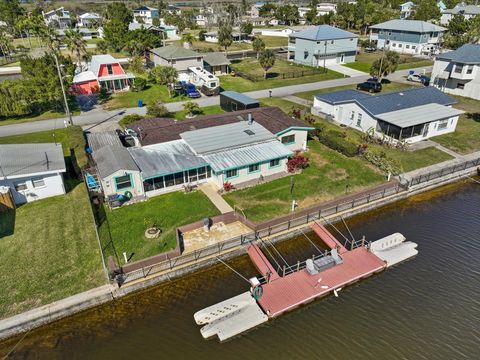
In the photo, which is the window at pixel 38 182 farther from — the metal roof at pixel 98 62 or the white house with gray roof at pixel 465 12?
the white house with gray roof at pixel 465 12

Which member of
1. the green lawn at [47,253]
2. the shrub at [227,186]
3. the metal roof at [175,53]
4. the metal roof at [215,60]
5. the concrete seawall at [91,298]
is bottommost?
the concrete seawall at [91,298]

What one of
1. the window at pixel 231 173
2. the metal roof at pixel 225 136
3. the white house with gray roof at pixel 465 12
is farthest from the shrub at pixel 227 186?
the white house with gray roof at pixel 465 12

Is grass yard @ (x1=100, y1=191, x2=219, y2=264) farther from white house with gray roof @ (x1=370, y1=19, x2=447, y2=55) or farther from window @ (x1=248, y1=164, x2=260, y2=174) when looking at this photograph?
white house with gray roof @ (x1=370, y1=19, x2=447, y2=55)

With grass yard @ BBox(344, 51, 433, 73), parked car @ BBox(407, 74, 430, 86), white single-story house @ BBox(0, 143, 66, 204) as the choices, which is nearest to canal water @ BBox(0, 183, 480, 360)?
white single-story house @ BBox(0, 143, 66, 204)

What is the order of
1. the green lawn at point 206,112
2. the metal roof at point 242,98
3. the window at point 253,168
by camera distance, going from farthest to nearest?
1. the green lawn at point 206,112
2. the metal roof at point 242,98
3. the window at point 253,168

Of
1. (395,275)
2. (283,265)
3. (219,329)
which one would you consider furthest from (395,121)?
(219,329)

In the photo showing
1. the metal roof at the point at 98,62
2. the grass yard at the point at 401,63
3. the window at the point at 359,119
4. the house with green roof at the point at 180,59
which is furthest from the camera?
the grass yard at the point at 401,63
